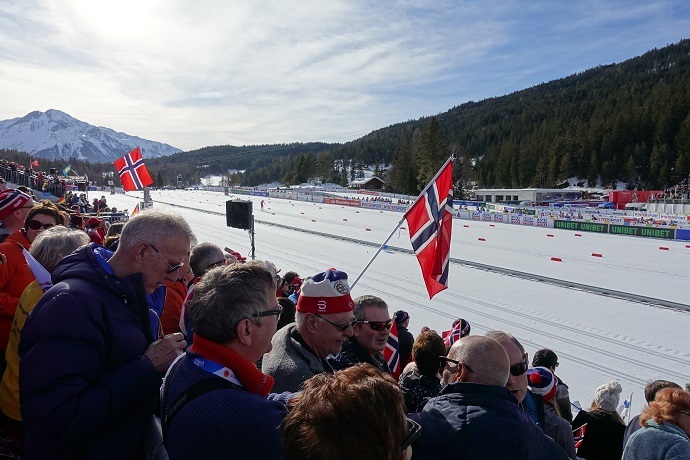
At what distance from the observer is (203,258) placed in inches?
178

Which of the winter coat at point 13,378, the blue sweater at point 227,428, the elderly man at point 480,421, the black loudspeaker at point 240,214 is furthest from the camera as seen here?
the black loudspeaker at point 240,214

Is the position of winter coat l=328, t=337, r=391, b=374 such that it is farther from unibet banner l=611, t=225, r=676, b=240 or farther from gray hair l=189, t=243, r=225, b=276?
unibet banner l=611, t=225, r=676, b=240

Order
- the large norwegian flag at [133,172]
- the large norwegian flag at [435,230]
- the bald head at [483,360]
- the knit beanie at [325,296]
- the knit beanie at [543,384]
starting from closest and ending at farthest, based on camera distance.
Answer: the bald head at [483,360] → the knit beanie at [325,296] → the knit beanie at [543,384] → the large norwegian flag at [435,230] → the large norwegian flag at [133,172]

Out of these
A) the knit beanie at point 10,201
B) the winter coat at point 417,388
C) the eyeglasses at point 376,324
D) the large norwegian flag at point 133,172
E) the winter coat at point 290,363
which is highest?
the large norwegian flag at point 133,172

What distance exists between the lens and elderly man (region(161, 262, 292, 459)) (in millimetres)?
1467

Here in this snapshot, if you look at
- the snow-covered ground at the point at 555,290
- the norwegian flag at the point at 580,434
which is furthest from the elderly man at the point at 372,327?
the snow-covered ground at the point at 555,290

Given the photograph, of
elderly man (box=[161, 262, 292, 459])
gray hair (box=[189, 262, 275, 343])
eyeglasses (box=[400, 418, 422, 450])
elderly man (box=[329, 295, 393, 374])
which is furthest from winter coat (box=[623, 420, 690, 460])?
gray hair (box=[189, 262, 275, 343])

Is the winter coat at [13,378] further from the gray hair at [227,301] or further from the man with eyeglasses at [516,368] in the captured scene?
the man with eyeglasses at [516,368]

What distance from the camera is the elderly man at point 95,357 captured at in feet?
5.94

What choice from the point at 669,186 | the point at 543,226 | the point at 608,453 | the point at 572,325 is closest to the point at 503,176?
the point at 669,186

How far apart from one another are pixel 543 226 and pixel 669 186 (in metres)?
55.0

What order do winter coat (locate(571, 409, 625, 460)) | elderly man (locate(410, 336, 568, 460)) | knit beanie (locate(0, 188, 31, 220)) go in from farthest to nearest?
knit beanie (locate(0, 188, 31, 220)), winter coat (locate(571, 409, 625, 460)), elderly man (locate(410, 336, 568, 460))

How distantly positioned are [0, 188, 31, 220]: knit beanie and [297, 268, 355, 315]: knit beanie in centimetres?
383

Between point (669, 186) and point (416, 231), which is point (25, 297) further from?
point (669, 186)
